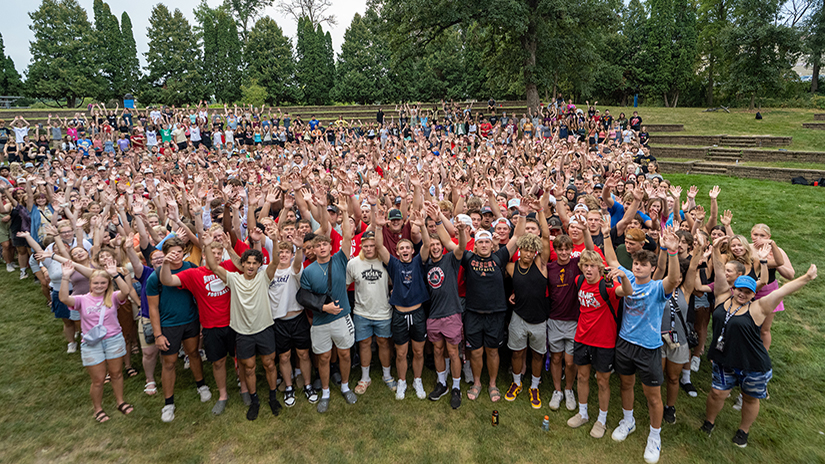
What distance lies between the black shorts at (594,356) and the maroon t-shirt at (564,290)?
13.9 inches

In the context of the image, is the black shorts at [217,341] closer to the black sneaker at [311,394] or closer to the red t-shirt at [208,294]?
the red t-shirt at [208,294]

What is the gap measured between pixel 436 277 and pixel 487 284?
2.00ft

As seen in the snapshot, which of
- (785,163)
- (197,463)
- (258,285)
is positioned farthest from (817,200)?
(197,463)

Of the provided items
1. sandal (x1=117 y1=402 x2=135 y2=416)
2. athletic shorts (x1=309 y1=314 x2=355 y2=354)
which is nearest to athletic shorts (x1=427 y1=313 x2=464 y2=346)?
athletic shorts (x1=309 y1=314 x2=355 y2=354)

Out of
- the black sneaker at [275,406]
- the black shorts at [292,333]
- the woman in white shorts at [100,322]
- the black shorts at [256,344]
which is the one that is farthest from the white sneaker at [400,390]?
the woman in white shorts at [100,322]

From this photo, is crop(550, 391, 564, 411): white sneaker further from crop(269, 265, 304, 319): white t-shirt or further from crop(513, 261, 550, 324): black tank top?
crop(269, 265, 304, 319): white t-shirt

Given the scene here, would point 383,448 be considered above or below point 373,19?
below

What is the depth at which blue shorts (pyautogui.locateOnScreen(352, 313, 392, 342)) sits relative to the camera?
5172 millimetres

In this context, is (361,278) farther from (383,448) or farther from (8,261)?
(8,261)

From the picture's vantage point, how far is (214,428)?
4750mm

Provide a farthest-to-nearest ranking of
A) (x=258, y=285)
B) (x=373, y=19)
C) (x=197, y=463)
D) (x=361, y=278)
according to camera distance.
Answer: (x=373, y=19)
(x=361, y=278)
(x=258, y=285)
(x=197, y=463)

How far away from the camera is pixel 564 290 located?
189 inches

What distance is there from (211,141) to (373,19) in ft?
46.6

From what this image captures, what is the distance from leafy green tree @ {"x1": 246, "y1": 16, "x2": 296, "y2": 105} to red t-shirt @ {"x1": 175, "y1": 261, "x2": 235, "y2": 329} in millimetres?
39304
